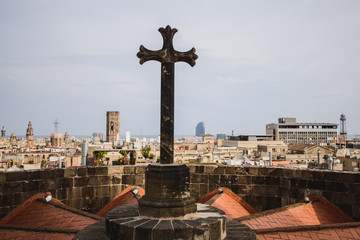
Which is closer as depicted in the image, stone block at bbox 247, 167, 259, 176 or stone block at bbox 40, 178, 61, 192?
stone block at bbox 40, 178, 61, 192

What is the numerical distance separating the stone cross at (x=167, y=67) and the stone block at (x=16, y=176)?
130 inches

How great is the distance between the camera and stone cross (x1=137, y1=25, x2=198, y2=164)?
4.84 metres

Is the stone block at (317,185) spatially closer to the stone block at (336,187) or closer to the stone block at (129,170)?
the stone block at (336,187)

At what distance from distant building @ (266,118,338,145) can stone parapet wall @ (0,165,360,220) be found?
127 meters

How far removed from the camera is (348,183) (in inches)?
247

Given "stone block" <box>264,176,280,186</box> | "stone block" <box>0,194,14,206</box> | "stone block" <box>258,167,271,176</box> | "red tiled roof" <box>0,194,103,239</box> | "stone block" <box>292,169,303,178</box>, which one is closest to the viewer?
"red tiled roof" <box>0,194,103,239</box>

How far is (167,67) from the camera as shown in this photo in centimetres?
498

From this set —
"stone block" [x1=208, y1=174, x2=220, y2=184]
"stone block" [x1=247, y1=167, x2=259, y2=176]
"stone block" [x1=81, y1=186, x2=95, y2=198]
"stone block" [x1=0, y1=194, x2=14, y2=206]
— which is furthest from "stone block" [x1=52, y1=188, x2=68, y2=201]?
"stone block" [x1=247, y1=167, x2=259, y2=176]

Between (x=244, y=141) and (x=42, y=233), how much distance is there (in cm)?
9783

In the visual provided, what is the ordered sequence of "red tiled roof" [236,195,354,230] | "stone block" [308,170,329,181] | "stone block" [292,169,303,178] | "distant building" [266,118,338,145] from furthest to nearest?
"distant building" [266,118,338,145]
"stone block" [292,169,303,178]
"stone block" [308,170,329,181]
"red tiled roof" [236,195,354,230]

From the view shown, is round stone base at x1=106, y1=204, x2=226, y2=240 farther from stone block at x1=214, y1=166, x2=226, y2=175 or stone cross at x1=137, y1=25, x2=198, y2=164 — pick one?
stone block at x1=214, y1=166, x2=226, y2=175

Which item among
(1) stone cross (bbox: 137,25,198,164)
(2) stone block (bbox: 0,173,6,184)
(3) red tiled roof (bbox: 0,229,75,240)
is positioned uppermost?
(1) stone cross (bbox: 137,25,198,164)

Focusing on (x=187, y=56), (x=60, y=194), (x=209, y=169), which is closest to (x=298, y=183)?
(x=209, y=169)

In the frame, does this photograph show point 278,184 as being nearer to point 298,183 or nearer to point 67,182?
point 298,183
